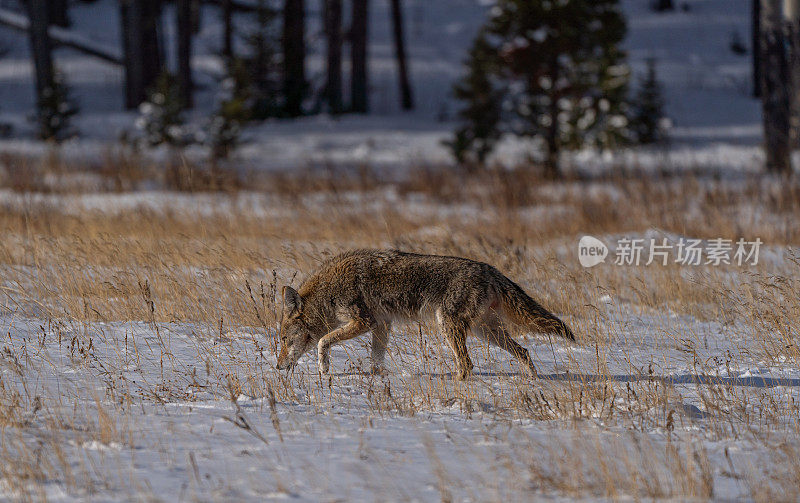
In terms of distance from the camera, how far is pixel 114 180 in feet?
51.6

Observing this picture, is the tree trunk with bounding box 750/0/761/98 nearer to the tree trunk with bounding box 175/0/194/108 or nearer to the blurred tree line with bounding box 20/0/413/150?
the blurred tree line with bounding box 20/0/413/150

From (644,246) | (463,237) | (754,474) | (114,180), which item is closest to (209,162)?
(114,180)

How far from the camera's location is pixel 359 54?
2806cm

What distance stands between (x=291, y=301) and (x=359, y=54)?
23.5m

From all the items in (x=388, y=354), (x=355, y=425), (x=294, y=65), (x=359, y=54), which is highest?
(x=355, y=425)

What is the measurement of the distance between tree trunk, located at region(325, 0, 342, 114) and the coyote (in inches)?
890

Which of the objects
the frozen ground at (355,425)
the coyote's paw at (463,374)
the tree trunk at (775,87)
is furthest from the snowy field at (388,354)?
the tree trunk at (775,87)

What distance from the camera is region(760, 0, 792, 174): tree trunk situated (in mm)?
15711

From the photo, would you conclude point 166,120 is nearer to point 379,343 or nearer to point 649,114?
point 649,114

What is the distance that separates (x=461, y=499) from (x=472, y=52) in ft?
60.5

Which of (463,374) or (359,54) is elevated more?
(463,374)

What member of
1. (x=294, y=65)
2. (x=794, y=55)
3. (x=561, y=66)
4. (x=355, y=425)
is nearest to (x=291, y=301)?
(x=355, y=425)

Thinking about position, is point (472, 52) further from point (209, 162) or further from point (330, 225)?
point (330, 225)

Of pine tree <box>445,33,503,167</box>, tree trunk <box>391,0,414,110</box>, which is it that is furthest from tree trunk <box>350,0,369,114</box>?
pine tree <box>445,33,503,167</box>
